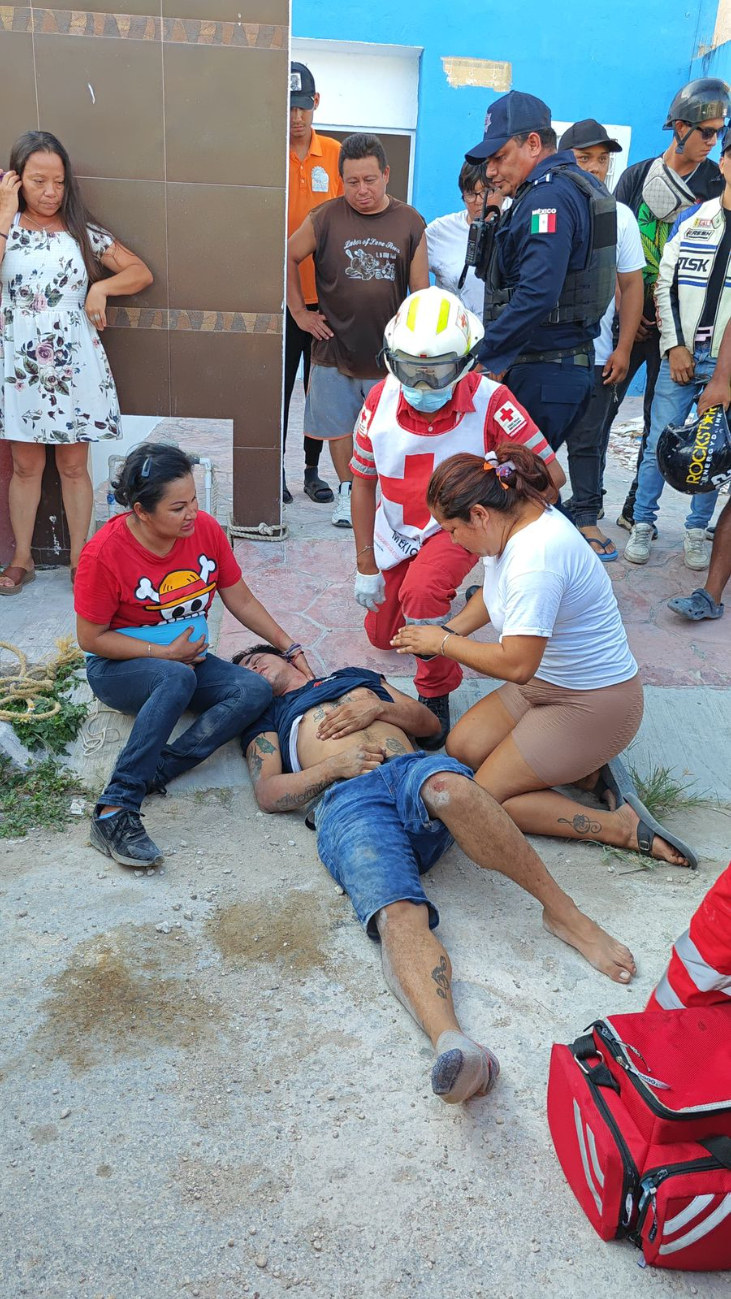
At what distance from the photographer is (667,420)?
4.94 m

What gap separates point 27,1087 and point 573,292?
3.51 m

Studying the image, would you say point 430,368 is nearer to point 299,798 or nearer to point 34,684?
point 299,798

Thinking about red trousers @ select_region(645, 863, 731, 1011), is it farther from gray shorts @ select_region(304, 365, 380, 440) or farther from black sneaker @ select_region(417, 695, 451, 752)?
gray shorts @ select_region(304, 365, 380, 440)

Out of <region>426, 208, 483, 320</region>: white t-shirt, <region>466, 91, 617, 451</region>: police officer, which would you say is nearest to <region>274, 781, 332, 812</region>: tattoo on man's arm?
<region>466, 91, 617, 451</region>: police officer

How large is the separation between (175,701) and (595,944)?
145cm

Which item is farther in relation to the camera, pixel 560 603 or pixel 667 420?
pixel 667 420

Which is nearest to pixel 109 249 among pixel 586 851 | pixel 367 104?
pixel 586 851

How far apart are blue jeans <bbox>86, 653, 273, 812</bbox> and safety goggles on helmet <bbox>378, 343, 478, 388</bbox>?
3.76 ft

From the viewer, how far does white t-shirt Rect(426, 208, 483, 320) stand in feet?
18.0

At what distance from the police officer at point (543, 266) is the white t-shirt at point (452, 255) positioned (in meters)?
1.29

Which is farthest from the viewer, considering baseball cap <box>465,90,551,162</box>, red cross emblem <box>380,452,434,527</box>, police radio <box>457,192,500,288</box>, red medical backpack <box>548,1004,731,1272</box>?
police radio <box>457,192,500,288</box>

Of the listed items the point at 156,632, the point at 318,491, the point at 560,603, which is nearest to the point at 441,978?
the point at 560,603

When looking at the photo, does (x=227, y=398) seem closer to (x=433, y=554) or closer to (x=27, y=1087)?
(x=433, y=554)

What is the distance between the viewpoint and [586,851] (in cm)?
315
